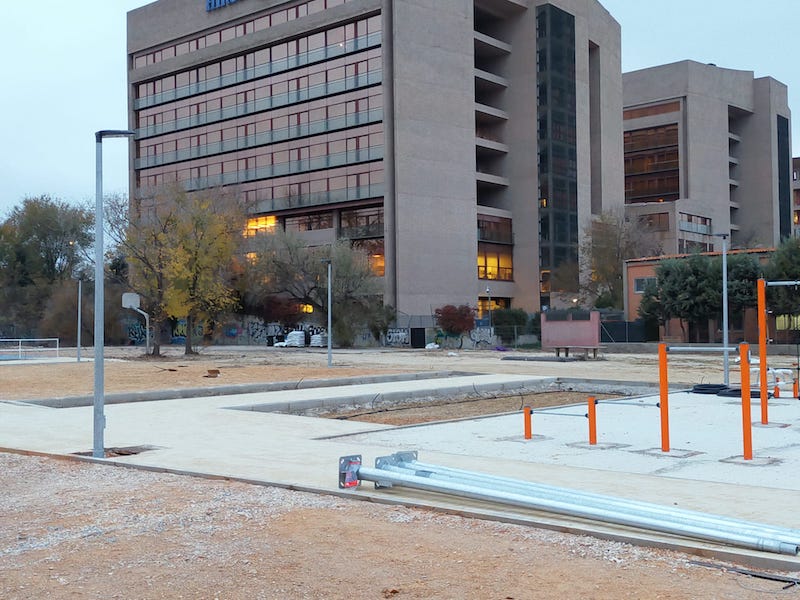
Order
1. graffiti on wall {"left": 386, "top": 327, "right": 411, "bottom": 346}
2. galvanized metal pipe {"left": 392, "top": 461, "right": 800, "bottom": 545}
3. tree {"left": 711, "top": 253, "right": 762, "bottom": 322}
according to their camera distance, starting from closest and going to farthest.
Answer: galvanized metal pipe {"left": 392, "top": 461, "right": 800, "bottom": 545} → tree {"left": 711, "top": 253, "right": 762, "bottom": 322} → graffiti on wall {"left": 386, "top": 327, "right": 411, "bottom": 346}

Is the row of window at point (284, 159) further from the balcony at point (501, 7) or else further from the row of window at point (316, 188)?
the balcony at point (501, 7)

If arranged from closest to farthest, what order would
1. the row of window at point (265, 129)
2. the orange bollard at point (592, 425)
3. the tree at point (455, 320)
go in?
the orange bollard at point (592, 425) → the tree at point (455, 320) → the row of window at point (265, 129)

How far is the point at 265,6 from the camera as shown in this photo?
80062 millimetres

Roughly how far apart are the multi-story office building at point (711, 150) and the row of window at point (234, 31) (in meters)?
39.1

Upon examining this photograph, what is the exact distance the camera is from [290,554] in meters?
7.28

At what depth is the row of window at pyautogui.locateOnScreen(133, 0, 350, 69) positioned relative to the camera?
76688 mm

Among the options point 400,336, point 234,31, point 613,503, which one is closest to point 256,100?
point 234,31

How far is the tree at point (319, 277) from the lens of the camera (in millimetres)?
68812

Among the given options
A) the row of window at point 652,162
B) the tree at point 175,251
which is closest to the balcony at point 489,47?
the row of window at point 652,162

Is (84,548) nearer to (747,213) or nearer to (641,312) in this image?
(641,312)

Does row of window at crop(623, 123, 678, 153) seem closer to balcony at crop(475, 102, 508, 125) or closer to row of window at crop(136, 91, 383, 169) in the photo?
balcony at crop(475, 102, 508, 125)

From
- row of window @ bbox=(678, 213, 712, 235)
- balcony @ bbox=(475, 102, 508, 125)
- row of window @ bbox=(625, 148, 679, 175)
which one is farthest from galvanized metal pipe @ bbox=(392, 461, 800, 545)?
row of window @ bbox=(625, 148, 679, 175)

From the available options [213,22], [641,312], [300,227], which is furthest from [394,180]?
[213,22]

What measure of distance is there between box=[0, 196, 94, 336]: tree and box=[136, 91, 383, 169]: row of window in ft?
30.5
